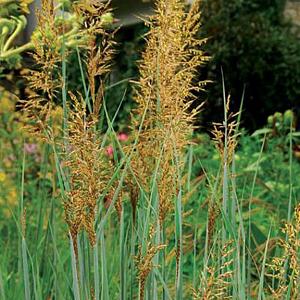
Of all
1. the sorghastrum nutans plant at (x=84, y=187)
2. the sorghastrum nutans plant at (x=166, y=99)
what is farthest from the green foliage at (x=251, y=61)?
the sorghastrum nutans plant at (x=84, y=187)

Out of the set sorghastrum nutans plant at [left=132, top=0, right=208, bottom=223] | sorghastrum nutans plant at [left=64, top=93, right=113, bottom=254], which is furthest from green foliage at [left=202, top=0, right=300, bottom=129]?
sorghastrum nutans plant at [left=64, top=93, right=113, bottom=254]

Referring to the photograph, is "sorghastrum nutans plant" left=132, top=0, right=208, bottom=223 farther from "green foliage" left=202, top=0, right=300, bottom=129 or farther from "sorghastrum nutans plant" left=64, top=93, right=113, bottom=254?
"green foliage" left=202, top=0, right=300, bottom=129

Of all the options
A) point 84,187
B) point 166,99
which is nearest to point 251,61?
point 166,99

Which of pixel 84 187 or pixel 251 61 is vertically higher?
pixel 84 187

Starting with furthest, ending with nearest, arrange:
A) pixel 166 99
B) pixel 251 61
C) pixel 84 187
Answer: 1. pixel 251 61
2. pixel 166 99
3. pixel 84 187

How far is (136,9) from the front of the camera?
301 inches

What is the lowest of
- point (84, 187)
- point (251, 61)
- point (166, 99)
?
point (251, 61)

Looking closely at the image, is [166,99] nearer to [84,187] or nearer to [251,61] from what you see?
[84,187]

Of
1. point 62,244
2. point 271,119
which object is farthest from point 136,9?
point 62,244

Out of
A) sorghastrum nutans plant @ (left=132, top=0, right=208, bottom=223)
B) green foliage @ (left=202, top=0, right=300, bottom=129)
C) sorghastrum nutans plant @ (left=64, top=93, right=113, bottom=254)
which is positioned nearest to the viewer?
sorghastrum nutans plant @ (left=64, top=93, right=113, bottom=254)

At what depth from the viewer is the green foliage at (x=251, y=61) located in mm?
9336

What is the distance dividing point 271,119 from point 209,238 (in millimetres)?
4853

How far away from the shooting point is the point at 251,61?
9.35 metres

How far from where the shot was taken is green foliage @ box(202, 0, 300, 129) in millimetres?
9336
